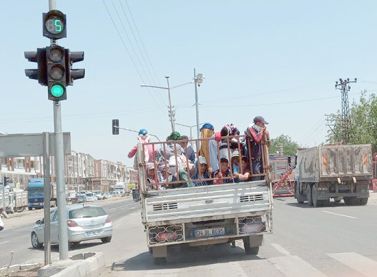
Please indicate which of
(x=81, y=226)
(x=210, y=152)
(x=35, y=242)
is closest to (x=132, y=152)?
(x=210, y=152)

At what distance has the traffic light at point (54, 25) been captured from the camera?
1032cm

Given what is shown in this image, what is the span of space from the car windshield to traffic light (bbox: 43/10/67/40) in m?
10.5

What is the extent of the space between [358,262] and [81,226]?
10.9 meters

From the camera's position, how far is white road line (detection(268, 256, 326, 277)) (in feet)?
32.4

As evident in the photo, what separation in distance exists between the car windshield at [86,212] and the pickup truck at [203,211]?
8468mm

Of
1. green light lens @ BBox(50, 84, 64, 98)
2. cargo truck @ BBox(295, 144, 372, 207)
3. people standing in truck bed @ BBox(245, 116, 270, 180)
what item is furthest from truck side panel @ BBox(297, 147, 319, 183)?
green light lens @ BBox(50, 84, 64, 98)

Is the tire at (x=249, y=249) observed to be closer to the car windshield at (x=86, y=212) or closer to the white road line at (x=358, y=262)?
the white road line at (x=358, y=262)

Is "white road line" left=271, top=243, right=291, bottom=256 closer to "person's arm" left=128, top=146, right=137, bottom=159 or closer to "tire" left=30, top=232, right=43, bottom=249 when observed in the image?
"person's arm" left=128, top=146, right=137, bottom=159

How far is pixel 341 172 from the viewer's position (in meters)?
29.0

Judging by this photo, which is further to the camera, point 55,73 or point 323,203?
point 323,203

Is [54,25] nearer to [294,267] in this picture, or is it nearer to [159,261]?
[159,261]

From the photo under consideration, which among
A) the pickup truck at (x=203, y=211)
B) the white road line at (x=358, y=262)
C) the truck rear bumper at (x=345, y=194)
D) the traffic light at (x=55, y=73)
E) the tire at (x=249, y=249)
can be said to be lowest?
the white road line at (x=358, y=262)

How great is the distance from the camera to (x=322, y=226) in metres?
18.9

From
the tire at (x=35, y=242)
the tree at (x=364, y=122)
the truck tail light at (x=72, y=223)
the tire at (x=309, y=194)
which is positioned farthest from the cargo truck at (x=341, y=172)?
the tree at (x=364, y=122)
